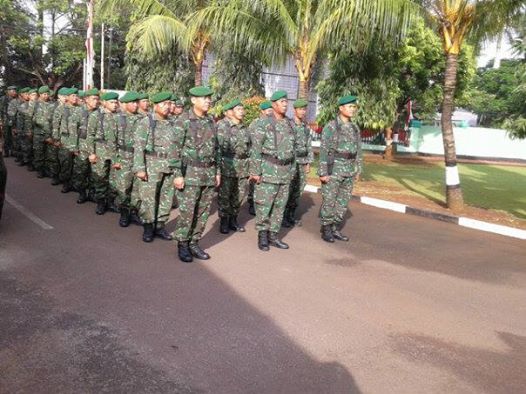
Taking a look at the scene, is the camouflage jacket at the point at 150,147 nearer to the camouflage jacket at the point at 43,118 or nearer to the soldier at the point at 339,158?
the soldier at the point at 339,158

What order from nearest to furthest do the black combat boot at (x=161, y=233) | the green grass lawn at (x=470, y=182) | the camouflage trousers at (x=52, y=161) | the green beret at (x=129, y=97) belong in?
the black combat boot at (x=161, y=233), the green beret at (x=129, y=97), the camouflage trousers at (x=52, y=161), the green grass lawn at (x=470, y=182)

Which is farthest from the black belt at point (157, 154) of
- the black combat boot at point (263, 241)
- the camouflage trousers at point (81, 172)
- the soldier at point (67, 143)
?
the soldier at point (67, 143)

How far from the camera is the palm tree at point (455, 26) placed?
788 centimetres

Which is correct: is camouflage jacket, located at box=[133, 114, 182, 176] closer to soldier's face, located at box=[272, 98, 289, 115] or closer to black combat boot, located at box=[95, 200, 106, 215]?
soldier's face, located at box=[272, 98, 289, 115]

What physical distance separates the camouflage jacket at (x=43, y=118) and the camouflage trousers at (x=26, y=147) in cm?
108

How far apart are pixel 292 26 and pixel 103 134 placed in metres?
4.46

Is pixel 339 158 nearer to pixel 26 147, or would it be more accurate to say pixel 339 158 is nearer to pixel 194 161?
pixel 194 161

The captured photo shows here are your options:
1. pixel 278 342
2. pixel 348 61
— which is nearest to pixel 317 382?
pixel 278 342

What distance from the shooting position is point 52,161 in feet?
30.7

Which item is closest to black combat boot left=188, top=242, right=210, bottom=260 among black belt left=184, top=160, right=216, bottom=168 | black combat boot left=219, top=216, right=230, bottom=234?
black belt left=184, top=160, right=216, bottom=168

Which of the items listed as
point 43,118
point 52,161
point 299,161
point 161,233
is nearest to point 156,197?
point 161,233

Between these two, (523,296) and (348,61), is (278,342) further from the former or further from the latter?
(348,61)

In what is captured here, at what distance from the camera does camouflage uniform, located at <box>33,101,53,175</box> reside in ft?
30.3

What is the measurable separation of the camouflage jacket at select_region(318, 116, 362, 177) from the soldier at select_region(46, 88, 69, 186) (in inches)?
181
